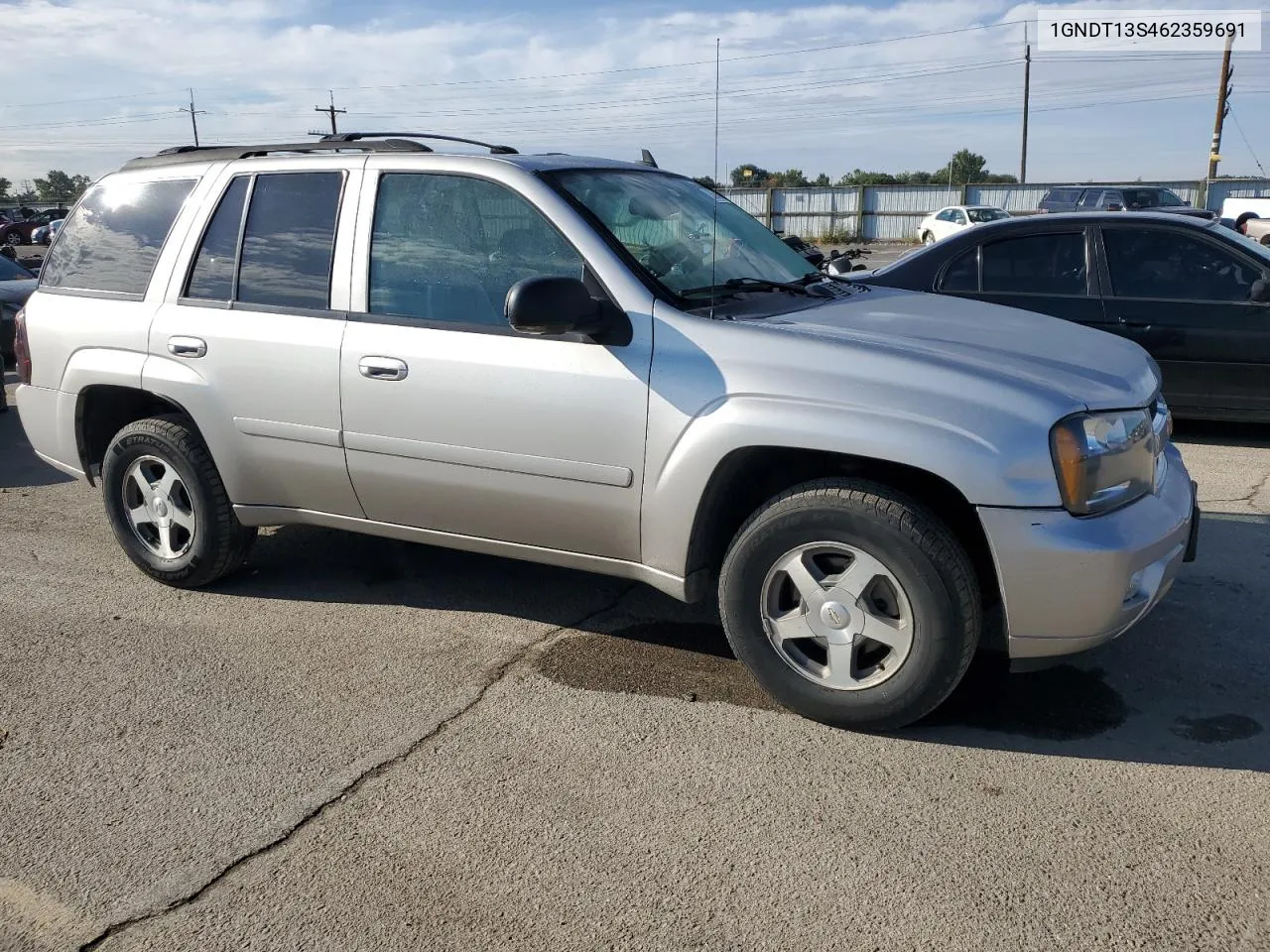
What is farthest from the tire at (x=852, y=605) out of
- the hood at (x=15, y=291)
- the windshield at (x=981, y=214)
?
the windshield at (x=981, y=214)

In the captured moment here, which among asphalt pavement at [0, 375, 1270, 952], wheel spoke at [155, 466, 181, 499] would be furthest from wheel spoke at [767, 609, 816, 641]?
wheel spoke at [155, 466, 181, 499]

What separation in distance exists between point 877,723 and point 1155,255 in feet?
16.3

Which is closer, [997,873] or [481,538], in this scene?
[997,873]

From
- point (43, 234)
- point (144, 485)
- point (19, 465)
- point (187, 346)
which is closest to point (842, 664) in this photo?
point (187, 346)

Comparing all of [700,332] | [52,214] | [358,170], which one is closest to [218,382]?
[358,170]

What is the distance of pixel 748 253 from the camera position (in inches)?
178

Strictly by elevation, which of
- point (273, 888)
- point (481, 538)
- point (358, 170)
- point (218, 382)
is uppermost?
point (358, 170)

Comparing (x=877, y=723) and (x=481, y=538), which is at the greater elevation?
(x=481, y=538)

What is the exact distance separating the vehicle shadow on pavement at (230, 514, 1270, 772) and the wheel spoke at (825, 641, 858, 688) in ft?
0.83

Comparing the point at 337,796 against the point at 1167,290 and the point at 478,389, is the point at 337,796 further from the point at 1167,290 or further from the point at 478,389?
the point at 1167,290

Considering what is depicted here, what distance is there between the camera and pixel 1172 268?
7090 mm

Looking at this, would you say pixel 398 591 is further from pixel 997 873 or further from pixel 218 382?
pixel 997 873

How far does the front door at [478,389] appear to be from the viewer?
372 cm

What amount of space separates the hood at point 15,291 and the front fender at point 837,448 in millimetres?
8600
